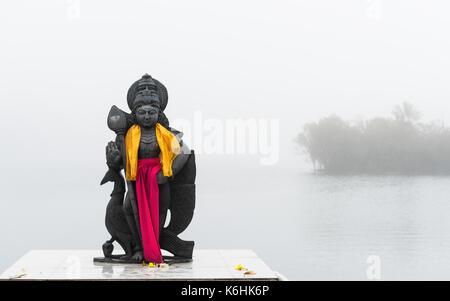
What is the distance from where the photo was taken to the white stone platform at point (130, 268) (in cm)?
604

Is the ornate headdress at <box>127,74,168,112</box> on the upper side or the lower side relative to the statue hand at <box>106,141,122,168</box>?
upper

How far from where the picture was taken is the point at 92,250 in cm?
776

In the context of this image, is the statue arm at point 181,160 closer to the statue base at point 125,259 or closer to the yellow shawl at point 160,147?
the yellow shawl at point 160,147

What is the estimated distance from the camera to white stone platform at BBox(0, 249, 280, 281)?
604 cm

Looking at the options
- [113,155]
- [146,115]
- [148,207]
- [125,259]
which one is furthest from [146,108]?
[125,259]

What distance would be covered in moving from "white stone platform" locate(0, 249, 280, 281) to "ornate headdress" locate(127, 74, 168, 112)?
1567 millimetres

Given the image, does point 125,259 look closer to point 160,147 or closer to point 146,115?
point 160,147

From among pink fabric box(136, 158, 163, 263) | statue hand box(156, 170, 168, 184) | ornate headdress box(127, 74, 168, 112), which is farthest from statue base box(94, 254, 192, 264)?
ornate headdress box(127, 74, 168, 112)

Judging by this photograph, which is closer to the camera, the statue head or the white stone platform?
the white stone platform

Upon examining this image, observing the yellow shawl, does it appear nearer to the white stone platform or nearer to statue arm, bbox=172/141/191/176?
statue arm, bbox=172/141/191/176

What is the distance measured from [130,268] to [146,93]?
5.49 ft

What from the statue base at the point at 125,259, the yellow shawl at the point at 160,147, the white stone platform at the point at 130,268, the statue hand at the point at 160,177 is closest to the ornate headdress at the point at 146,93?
the yellow shawl at the point at 160,147

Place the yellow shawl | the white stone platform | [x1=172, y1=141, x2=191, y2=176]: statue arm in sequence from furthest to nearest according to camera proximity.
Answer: [x1=172, y1=141, x2=191, y2=176]: statue arm, the yellow shawl, the white stone platform
